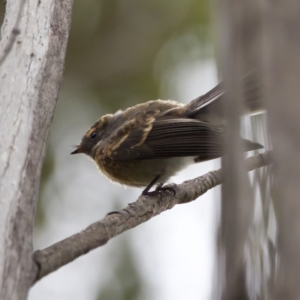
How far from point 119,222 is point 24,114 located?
0.70 meters

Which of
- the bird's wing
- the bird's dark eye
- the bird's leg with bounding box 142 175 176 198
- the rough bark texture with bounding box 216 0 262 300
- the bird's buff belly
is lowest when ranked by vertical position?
the rough bark texture with bounding box 216 0 262 300

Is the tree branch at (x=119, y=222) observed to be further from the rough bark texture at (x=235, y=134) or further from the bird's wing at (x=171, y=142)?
the bird's wing at (x=171, y=142)

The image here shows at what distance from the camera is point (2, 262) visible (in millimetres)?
1710

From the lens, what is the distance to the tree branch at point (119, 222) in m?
1.84

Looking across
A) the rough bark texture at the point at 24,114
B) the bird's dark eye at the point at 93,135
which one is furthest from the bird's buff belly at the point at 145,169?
the rough bark texture at the point at 24,114

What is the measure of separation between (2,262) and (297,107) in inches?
47.8

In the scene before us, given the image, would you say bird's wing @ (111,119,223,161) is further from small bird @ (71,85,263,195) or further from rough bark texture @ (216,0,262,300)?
rough bark texture @ (216,0,262,300)

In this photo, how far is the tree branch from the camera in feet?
6.05

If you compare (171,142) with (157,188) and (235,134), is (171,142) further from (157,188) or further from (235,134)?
(235,134)

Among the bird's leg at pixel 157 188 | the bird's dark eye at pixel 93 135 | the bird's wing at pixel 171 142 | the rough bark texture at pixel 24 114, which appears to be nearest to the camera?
the rough bark texture at pixel 24 114

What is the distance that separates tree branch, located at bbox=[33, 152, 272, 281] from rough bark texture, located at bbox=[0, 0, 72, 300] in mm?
102

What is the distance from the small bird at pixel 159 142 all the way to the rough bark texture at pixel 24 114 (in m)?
1.48

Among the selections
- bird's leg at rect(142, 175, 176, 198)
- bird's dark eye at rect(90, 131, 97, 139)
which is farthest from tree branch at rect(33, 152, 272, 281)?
bird's dark eye at rect(90, 131, 97, 139)

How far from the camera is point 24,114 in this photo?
7.58ft
